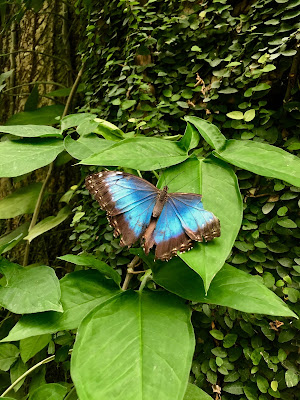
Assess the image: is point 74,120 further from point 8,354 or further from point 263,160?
point 8,354

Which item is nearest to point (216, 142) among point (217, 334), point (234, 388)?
point (217, 334)

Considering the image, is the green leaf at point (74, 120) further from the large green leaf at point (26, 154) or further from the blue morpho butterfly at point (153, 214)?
the blue morpho butterfly at point (153, 214)

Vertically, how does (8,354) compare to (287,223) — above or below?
below

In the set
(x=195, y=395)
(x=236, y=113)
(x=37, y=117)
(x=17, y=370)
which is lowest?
(x=17, y=370)

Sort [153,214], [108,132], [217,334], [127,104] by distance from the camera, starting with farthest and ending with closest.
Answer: [127,104], [108,132], [217,334], [153,214]

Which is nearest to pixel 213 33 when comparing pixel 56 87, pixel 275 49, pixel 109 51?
pixel 275 49

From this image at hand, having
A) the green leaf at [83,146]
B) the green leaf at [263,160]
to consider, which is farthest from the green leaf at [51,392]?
the green leaf at [263,160]
